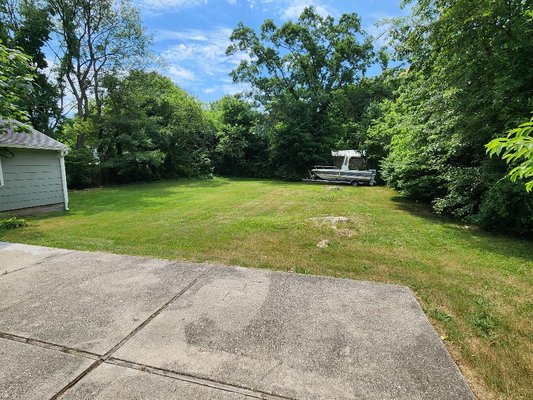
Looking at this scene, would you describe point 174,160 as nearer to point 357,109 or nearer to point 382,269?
point 357,109

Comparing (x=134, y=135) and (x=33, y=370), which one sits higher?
(x=134, y=135)

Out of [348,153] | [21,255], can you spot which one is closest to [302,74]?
[348,153]

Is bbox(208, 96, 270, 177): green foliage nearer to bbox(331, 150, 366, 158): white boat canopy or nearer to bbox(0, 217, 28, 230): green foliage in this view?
bbox(331, 150, 366, 158): white boat canopy

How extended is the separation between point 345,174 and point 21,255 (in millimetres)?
15023

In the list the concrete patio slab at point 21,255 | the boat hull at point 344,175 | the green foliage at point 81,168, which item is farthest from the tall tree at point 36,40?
the boat hull at point 344,175

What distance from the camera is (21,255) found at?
4.16 metres

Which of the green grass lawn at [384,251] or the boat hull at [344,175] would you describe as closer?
the green grass lawn at [384,251]

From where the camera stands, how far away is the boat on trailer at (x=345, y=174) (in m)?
16.0

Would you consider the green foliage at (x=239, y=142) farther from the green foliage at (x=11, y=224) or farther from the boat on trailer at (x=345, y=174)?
the green foliage at (x=11, y=224)

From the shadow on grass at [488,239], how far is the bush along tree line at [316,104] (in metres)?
0.28

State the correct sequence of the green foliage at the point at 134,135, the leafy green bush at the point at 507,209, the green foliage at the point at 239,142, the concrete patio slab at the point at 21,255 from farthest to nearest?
the green foliage at the point at 239,142
the green foliage at the point at 134,135
the leafy green bush at the point at 507,209
the concrete patio slab at the point at 21,255

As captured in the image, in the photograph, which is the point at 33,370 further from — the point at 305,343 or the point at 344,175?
the point at 344,175

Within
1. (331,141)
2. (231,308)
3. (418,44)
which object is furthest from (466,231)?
(331,141)

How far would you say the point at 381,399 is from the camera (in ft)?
5.33
